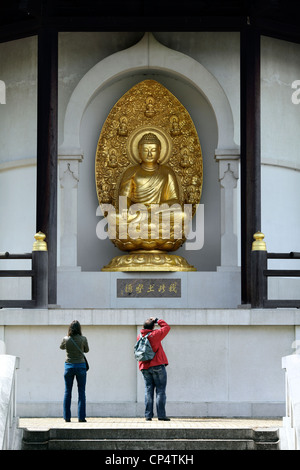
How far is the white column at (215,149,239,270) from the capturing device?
640 inches

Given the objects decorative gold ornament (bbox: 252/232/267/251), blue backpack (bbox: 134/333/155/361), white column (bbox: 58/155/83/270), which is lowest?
blue backpack (bbox: 134/333/155/361)

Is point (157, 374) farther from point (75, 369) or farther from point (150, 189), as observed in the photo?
point (150, 189)

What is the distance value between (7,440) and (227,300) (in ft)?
22.1

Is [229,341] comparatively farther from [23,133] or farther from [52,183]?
[23,133]

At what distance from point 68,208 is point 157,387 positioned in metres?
4.98

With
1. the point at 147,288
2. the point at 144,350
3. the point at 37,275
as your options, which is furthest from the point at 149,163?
the point at 144,350

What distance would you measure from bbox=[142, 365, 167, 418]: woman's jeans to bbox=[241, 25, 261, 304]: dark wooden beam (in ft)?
9.36

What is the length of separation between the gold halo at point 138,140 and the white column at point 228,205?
4.02 ft

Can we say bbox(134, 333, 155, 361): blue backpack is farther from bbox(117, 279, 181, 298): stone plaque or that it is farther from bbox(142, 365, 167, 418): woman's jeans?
bbox(117, 279, 181, 298): stone plaque

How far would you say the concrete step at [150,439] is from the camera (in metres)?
10.6

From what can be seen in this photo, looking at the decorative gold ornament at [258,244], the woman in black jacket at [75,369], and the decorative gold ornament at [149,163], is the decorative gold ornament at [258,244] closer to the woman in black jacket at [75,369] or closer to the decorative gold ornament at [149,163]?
the decorative gold ornament at [149,163]

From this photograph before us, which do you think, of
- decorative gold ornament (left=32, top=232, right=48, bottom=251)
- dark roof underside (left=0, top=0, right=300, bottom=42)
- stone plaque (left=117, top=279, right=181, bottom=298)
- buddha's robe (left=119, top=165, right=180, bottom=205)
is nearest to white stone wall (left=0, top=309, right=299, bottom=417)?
decorative gold ornament (left=32, top=232, right=48, bottom=251)

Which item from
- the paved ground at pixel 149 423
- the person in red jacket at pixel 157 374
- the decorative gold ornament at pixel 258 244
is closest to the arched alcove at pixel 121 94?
the decorative gold ornament at pixel 258 244
